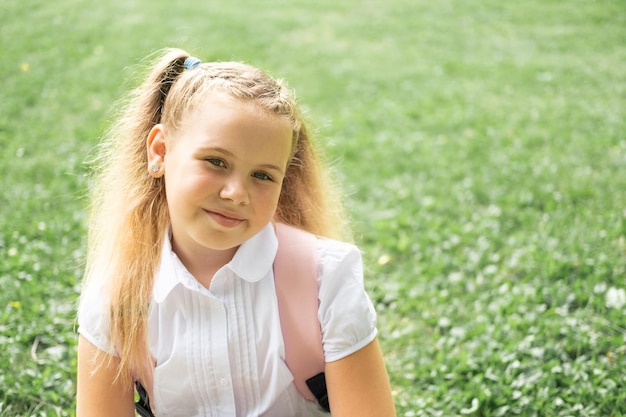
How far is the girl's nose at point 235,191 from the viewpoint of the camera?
1.74 metres

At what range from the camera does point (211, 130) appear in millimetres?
1773

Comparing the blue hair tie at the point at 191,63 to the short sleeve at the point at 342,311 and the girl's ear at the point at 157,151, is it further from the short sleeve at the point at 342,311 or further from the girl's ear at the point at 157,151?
the short sleeve at the point at 342,311

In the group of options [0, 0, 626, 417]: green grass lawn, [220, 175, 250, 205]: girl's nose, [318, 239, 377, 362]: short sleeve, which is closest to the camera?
[220, 175, 250, 205]: girl's nose

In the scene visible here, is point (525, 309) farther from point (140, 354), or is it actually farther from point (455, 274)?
point (140, 354)

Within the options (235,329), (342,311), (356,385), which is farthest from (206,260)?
(356,385)

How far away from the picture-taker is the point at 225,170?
1787 millimetres

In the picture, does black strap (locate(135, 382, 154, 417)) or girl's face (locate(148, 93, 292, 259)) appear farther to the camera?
black strap (locate(135, 382, 154, 417))

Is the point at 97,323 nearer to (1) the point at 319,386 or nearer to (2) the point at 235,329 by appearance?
(2) the point at 235,329

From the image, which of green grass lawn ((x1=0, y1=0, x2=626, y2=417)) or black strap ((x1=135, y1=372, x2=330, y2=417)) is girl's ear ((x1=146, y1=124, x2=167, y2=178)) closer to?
black strap ((x1=135, y1=372, x2=330, y2=417))

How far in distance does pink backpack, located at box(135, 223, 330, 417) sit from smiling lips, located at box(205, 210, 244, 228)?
0.23m

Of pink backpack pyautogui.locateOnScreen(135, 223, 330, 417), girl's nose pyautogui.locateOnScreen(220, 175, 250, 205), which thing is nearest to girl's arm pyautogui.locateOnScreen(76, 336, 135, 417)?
pink backpack pyautogui.locateOnScreen(135, 223, 330, 417)

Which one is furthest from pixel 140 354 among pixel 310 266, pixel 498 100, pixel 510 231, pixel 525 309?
pixel 498 100

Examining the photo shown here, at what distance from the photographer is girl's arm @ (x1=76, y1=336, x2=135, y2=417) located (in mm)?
1929

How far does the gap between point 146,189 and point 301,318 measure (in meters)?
0.62
